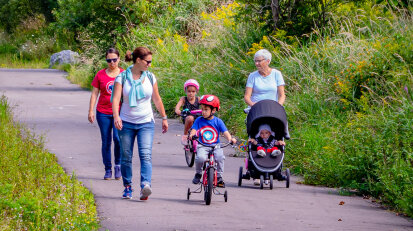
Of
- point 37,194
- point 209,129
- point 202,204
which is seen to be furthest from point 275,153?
point 37,194

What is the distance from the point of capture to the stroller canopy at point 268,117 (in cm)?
1037

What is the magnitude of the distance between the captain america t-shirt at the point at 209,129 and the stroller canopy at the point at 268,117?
114cm

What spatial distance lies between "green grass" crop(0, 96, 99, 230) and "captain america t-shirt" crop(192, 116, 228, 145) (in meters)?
1.45

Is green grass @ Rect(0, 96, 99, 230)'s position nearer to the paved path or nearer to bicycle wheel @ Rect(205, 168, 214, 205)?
the paved path

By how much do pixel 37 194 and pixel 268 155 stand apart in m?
3.43

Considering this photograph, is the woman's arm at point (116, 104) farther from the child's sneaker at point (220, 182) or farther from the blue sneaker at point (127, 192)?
the child's sneaker at point (220, 182)

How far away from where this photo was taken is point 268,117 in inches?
412

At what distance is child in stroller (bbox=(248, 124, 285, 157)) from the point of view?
34.1ft

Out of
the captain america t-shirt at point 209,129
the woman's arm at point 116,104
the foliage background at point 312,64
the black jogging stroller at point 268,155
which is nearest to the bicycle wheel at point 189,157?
the foliage background at point 312,64

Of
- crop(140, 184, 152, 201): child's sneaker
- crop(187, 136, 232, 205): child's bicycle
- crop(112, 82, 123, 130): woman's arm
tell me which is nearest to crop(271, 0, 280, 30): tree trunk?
crop(187, 136, 232, 205): child's bicycle

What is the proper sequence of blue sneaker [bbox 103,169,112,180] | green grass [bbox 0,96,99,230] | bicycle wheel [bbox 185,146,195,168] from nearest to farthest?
green grass [bbox 0,96,99,230], blue sneaker [bbox 103,169,112,180], bicycle wheel [bbox 185,146,195,168]

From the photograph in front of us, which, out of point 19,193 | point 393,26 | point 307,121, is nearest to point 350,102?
point 307,121

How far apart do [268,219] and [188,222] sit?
34.7 inches

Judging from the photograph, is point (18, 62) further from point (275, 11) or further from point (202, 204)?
point (202, 204)
